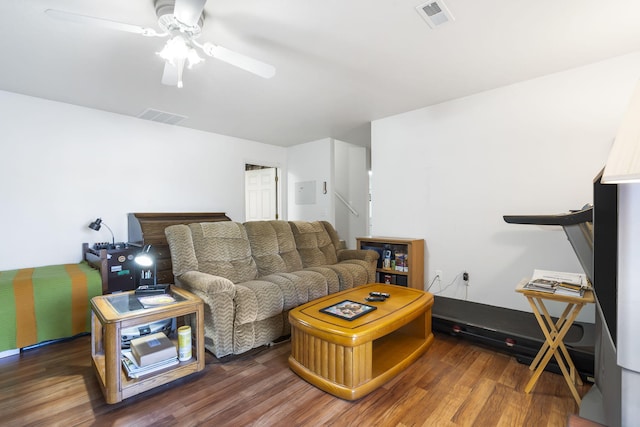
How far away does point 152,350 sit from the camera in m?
1.98

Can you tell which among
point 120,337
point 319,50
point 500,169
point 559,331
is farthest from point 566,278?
point 120,337

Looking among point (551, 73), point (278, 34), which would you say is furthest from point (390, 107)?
point (278, 34)

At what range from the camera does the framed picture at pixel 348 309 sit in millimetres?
2006

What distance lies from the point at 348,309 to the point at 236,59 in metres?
1.85

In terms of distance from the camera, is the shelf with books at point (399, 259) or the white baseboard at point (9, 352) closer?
the white baseboard at point (9, 352)

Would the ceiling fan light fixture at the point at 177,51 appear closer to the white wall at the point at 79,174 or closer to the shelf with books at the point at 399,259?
the white wall at the point at 79,174

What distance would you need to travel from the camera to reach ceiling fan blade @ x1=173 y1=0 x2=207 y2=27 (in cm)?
146

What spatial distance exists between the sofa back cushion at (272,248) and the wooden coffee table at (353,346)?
92 centimetres

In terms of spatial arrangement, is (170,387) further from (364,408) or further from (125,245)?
(125,245)

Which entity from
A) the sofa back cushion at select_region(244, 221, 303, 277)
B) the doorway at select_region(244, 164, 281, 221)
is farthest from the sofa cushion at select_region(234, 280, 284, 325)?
the doorway at select_region(244, 164, 281, 221)

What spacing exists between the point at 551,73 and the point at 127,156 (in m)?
4.75

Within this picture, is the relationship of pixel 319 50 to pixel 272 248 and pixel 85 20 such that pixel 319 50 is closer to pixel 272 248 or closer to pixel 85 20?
pixel 85 20

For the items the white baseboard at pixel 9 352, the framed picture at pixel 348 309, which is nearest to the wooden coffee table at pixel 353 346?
the framed picture at pixel 348 309

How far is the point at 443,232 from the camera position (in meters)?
3.38
